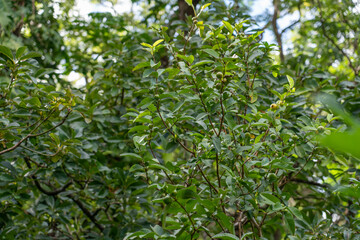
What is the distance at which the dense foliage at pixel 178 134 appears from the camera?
1.56 m

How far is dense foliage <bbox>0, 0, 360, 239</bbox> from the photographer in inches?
61.4

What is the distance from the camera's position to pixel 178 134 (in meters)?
1.76

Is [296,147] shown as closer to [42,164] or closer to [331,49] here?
[42,164]

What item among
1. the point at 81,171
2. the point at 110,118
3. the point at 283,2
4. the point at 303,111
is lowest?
the point at 303,111

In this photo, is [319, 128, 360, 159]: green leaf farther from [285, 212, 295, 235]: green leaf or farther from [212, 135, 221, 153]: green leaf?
[285, 212, 295, 235]: green leaf

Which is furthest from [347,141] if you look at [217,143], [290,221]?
[290,221]

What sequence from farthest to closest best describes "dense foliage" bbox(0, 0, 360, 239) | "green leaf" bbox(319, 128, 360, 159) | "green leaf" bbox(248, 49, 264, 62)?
"green leaf" bbox(248, 49, 264, 62) → "dense foliage" bbox(0, 0, 360, 239) → "green leaf" bbox(319, 128, 360, 159)

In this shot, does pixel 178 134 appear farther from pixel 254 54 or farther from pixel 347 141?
pixel 347 141

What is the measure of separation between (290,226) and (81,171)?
1427mm

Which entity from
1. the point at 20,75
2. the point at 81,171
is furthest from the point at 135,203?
the point at 20,75

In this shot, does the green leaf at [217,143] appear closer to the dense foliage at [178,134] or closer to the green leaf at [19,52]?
the dense foliage at [178,134]

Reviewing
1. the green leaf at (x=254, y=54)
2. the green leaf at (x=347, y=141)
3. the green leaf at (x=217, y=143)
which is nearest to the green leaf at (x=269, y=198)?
the green leaf at (x=217, y=143)

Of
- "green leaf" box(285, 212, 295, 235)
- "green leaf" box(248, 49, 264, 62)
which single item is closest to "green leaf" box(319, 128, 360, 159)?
"green leaf" box(285, 212, 295, 235)

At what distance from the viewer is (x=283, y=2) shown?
4.38m
